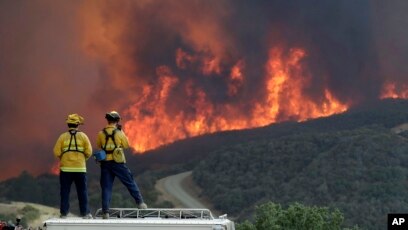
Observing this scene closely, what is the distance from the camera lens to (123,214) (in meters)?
14.8

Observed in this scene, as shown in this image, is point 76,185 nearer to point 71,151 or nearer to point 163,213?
point 71,151

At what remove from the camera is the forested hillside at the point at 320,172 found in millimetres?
144375

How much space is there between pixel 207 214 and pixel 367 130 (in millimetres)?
169392

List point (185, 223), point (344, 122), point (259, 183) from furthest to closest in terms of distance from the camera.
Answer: point (344, 122) < point (259, 183) < point (185, 223)

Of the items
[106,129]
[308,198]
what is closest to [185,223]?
[106,129]

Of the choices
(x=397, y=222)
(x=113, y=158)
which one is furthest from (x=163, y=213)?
(x=397, y=222)

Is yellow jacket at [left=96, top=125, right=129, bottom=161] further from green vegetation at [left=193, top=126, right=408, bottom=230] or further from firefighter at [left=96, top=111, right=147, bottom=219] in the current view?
green vegetation at [left=193, top=126, right=408, bottom=230]

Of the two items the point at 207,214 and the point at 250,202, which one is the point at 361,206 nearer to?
the point at 250,202

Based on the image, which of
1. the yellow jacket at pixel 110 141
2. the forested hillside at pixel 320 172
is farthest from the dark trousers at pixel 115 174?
the forested hillside at pixel 320 172

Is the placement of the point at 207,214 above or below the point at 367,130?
below

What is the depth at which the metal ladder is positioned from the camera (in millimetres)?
14155

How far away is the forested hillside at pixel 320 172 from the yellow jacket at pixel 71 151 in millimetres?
111290

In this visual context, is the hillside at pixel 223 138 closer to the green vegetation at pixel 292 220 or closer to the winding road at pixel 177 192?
the winding road at pixel 177 192

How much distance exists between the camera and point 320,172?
160m
